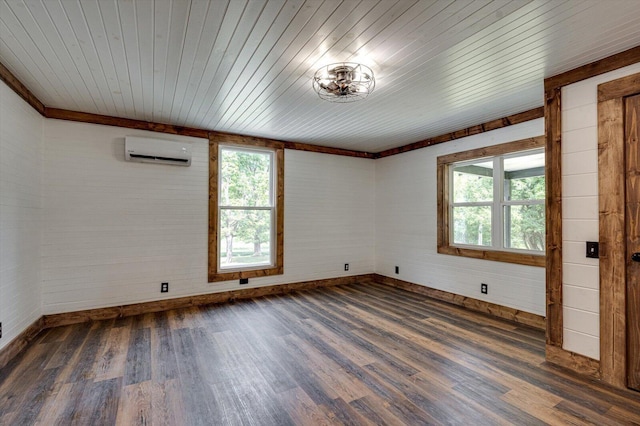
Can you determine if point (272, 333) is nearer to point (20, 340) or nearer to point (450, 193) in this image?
point (20, 340)

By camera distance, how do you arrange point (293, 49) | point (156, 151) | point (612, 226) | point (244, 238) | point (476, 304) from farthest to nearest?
point (244, 238) → point (476, 304) → point (156, 151) → point (612, 226) → point (293, 49)

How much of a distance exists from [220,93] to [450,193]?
3508mm

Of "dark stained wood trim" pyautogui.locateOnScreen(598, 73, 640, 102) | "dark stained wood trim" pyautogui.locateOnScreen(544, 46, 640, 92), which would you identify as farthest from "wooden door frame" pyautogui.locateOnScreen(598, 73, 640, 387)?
"dark stained wood trim" pyautogui.locateOnScreen(544, 46, 640, 92)

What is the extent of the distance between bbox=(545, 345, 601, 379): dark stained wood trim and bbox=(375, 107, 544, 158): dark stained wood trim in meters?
2.47

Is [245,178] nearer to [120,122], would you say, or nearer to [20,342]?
[120,122]

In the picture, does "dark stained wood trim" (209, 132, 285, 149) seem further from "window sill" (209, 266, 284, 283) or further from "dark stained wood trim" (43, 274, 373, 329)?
"dark stained wood trim" (43, 274, 373, 329)

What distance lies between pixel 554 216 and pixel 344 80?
7.04 feet

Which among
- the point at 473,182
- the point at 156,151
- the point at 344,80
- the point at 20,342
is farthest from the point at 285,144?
the point at 20,342

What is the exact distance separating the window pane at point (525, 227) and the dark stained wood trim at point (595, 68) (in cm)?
150

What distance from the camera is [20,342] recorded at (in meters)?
2.84

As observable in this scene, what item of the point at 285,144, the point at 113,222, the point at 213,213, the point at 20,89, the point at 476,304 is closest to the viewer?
the point at 20,89

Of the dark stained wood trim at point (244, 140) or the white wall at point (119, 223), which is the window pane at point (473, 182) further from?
the dark stained wood trim at point (244, 140)

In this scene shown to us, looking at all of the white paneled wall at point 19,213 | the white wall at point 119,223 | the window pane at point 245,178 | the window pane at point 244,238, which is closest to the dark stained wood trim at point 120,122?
the white wall at point 119,223

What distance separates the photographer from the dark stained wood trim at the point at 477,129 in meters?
3.50
